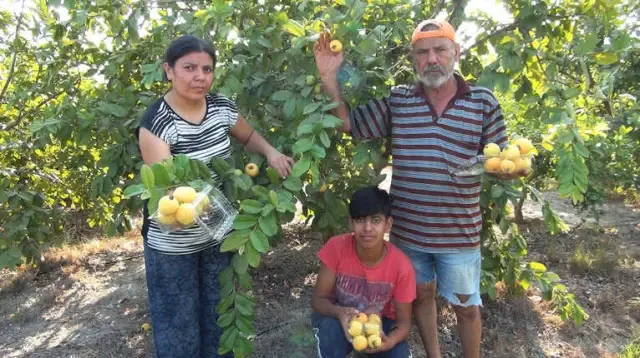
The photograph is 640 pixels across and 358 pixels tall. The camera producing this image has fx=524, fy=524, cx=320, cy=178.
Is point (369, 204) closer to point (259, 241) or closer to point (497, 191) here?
point (259, 241)

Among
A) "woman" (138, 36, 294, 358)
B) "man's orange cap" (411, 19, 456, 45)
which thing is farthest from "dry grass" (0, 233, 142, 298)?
"man's orange cap" (411, 19, 456, 45)

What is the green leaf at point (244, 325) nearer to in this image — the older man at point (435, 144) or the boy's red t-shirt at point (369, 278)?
the boy's red t-shirt at point (369, 278)

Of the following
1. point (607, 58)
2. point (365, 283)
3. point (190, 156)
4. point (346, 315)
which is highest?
point (607, 58)

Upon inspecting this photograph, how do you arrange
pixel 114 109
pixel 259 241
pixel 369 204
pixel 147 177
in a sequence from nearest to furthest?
pixel 147 177 → pixel 259 241 → pixel 369 204 → pixel 114 109

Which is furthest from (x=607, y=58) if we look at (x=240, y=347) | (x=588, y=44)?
(x=240, y=347)

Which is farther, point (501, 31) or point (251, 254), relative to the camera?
point (501, 31)

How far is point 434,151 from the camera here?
1.97 m

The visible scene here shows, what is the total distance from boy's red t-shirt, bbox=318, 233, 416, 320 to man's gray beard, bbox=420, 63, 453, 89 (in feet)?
2.13

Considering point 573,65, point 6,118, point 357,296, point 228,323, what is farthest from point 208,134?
point 6,118

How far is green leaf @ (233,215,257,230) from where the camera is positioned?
1569 mm

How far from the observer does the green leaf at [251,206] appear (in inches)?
61.7

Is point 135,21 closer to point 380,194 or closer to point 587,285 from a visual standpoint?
point 380,194

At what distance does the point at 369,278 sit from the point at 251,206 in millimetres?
721

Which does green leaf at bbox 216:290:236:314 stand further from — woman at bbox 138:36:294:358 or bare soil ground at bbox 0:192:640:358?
bare soil ground at bbox 0:192:640:358
